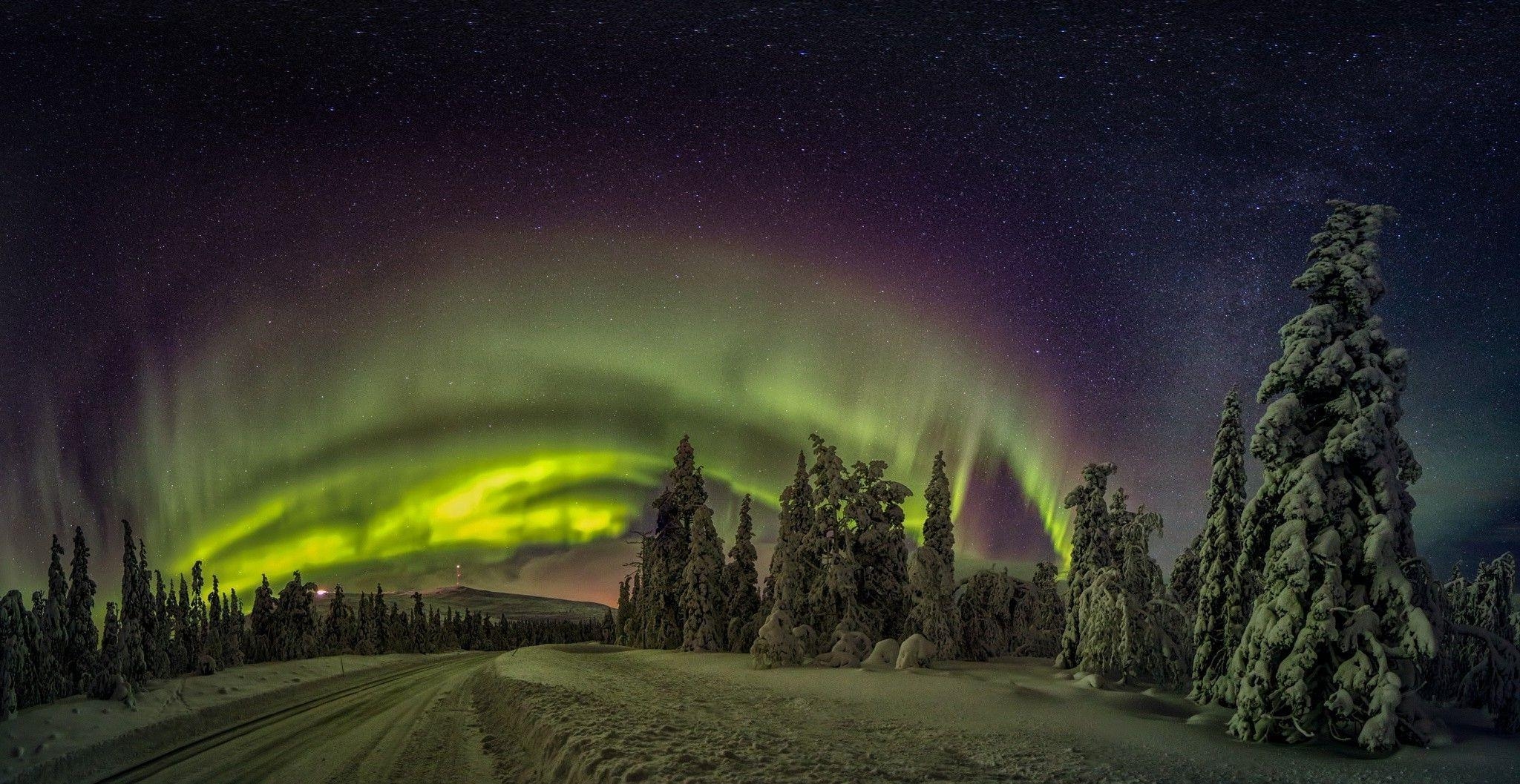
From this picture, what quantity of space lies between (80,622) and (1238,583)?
69.1 m

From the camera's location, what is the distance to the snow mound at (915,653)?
31234mm

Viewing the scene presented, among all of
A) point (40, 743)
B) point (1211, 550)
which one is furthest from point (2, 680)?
point (1211, 550)

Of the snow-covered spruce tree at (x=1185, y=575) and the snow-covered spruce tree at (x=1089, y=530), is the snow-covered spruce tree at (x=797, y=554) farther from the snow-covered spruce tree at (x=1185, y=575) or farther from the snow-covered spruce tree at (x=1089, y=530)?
the snow-covered spruce tree at (x=1185, y=575)

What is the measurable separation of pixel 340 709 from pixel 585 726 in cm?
1479

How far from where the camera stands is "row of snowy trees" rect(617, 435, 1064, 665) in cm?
3916

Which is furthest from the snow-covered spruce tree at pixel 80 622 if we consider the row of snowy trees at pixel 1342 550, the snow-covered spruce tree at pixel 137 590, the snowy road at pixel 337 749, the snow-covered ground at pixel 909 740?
the row of snowy trees at pixel 1342 550

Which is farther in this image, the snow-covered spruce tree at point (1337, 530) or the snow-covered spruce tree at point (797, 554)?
the snow-covered spruce tree at point (797, 554)

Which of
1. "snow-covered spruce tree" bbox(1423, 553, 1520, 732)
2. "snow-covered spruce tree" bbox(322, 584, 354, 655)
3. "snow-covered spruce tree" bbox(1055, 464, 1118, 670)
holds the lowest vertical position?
"snow-covered spruce tree" bbox(322, 584, 354, 655)

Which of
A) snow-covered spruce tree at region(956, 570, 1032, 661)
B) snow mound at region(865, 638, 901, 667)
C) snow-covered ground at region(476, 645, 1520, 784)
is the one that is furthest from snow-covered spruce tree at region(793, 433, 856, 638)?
snow-covered ground at region(476, 645, 1520, 784)

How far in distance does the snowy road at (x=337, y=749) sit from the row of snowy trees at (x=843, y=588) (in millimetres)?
18845

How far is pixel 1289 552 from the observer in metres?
15.5

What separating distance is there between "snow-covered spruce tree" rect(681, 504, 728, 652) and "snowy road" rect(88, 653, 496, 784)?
29.5 meters

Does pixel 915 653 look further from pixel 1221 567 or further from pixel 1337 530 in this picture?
pixel 1337 530

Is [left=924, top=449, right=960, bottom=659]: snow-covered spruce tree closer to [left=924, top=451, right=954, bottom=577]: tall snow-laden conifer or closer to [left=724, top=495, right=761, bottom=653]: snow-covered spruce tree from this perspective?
[left=924, top=451, right=954, bottom=577]: tall snow-laden conifer
